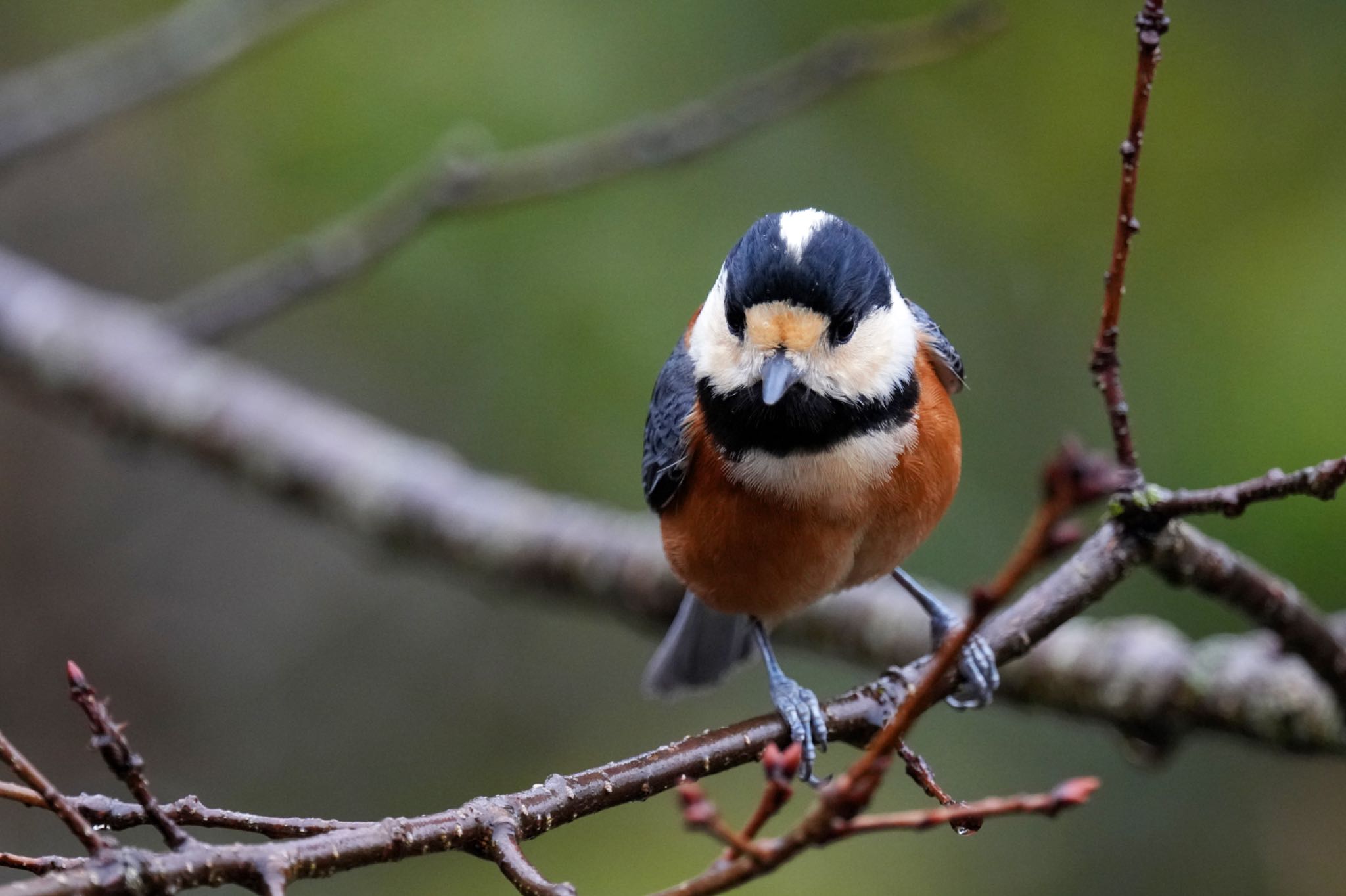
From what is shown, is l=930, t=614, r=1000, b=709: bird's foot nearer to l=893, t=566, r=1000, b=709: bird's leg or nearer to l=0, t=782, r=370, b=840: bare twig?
l=893, t=566, r=1000, b=709: bird's leg

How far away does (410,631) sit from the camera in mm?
5984

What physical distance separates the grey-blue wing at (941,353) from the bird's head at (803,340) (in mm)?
143

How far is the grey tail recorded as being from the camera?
12.0 feet

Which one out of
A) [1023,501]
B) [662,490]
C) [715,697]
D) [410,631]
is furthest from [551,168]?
[410,631]

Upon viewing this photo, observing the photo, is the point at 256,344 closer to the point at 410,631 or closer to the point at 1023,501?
the point at 410,631

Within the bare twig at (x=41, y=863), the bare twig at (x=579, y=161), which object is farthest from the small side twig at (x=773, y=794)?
the bare twig at (x=579, y=161)

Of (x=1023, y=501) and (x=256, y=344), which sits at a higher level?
(x=256, y=344)

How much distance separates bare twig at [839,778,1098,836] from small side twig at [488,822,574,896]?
401 millimetres

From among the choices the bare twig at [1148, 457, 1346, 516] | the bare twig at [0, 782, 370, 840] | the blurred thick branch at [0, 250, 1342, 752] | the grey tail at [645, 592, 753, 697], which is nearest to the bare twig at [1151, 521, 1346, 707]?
the bare twig at [1148, 457, 1346, 516]

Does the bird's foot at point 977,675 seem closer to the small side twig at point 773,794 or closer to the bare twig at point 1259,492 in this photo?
the bare twig at point 1259,492

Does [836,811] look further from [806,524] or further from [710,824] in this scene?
[806,524]

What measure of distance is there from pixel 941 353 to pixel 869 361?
359 mm

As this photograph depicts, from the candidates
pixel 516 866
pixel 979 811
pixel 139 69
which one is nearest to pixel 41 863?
pixel 516 866

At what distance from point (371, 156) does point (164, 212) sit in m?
1.91
